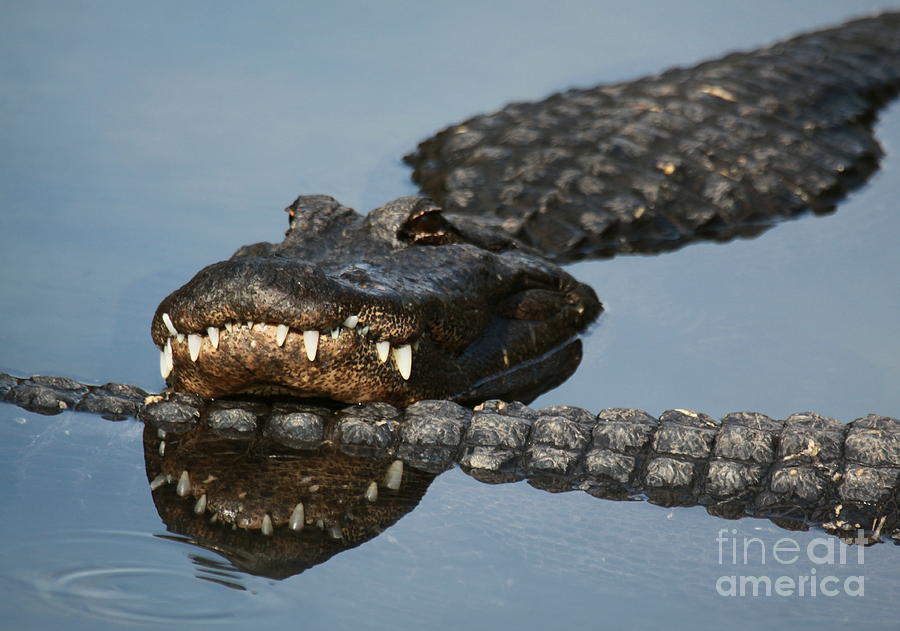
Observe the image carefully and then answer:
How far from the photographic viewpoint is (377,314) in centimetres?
471

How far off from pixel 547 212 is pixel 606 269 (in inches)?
20.8

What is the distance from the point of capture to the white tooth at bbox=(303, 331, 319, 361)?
457 centimetres

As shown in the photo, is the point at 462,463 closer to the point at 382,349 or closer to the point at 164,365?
the point at 382,349

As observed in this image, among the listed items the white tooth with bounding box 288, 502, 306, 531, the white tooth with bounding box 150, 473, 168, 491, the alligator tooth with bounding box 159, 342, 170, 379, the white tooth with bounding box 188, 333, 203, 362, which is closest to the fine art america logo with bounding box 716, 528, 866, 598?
the white tooth with bounding box 288, 502, 306, 531

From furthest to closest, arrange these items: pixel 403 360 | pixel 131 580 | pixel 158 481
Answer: pixel 403 360
pixel 158 481
pixel 131 580

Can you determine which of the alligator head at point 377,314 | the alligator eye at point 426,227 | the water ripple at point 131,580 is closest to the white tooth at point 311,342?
the alligator head at point 377,314

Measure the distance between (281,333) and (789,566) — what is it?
6.00 feet

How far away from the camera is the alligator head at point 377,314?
4.53m

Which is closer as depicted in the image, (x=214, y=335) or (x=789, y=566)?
(x=789, y=566)

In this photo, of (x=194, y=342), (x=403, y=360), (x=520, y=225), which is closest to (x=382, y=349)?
(x=403, y=360)

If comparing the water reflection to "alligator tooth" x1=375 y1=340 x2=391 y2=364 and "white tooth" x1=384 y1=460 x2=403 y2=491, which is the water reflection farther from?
"alligator tooth" x1=375 y1=340 x2=391 y2=364

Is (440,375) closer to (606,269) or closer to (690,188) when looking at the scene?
(606,269)

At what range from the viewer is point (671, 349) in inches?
252

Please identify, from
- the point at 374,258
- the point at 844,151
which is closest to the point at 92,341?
the point at 374,258
